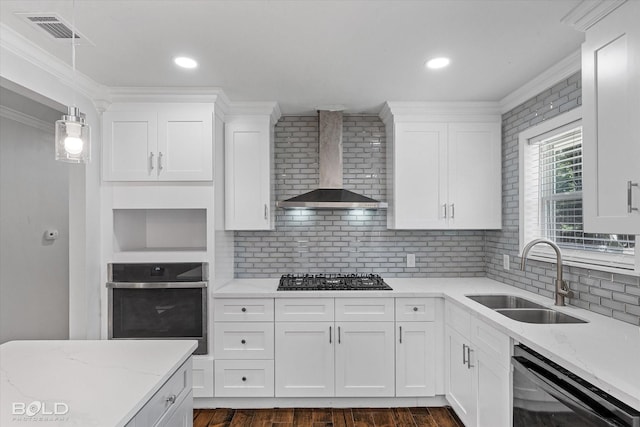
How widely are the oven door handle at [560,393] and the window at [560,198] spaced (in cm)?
84

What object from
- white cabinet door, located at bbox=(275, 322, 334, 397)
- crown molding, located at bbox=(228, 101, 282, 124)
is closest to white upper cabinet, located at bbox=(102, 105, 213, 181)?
crown molding, located at bbox=(228, 101, 282, 124)

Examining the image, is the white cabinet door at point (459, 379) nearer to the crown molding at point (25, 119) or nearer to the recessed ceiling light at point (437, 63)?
the recessed ceiling light at point (437, 63)

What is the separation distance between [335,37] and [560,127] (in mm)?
1634

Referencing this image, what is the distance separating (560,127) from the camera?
257 cm

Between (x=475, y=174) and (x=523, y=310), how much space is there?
128 centimetres

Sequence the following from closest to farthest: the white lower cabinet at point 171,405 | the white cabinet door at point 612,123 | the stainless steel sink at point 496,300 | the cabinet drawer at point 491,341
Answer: the white lower cabinet at point 171,405 → the white cabinet door at point 612,123 → the cabinet drawer at point 491,341 → the stainless steel sink at point 496,300

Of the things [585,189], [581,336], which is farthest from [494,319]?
[585,189]

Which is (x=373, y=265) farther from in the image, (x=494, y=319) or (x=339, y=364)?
(x=494, y=319)

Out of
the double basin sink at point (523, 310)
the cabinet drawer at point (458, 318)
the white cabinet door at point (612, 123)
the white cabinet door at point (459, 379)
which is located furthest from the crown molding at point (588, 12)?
the white cabinet door at point (459, 379)

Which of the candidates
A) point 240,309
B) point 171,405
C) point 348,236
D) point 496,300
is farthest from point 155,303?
point 496,300

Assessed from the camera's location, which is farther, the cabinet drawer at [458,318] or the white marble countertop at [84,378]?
the cabinet drawer at [458,318]

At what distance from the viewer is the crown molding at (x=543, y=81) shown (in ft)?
7.68

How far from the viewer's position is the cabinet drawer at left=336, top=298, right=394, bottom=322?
2961 mm
